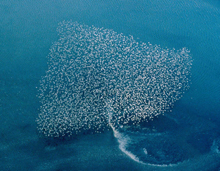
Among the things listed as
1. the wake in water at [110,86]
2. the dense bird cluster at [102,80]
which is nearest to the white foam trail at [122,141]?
the wake in water at [110,86]

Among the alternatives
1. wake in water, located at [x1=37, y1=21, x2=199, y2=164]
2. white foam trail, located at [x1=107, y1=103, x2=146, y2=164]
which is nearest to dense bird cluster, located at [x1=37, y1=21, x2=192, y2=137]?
wake in water, located at [x1=37, y1=21, x2=199, y2=164]

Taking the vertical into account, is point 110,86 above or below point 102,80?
below

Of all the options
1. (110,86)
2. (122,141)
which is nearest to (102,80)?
(110,86)

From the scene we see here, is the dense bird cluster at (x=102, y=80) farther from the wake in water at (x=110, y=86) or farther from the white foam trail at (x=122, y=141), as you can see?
the white foam trail at (x=122, y=141)

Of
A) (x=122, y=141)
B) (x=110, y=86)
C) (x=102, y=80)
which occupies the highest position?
(x=102, y=80)

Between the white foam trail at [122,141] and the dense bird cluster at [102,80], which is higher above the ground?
the dense bird cluster at [102,80]

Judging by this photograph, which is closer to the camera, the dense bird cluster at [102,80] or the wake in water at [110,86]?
the wake in water at [110,86]

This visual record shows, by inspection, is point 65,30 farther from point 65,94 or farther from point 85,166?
point 85,166

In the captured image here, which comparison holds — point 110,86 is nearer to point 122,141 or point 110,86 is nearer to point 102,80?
point 102,80
